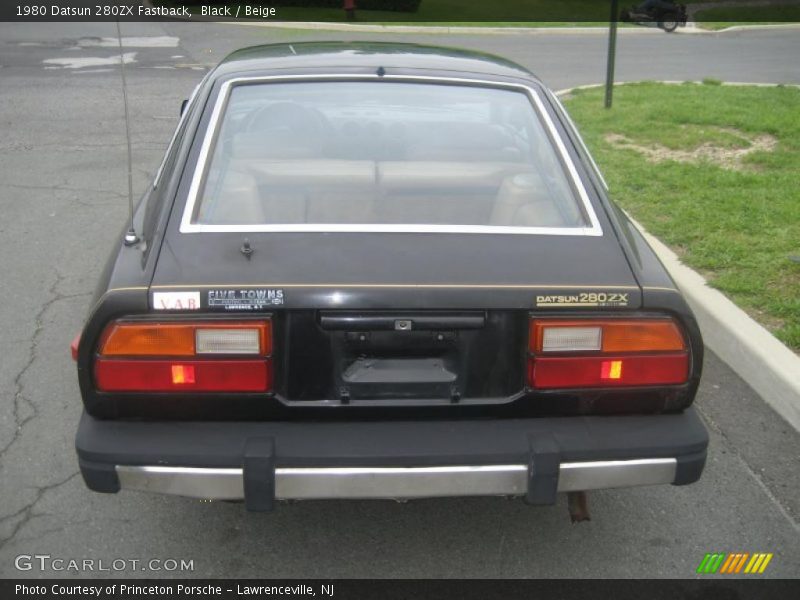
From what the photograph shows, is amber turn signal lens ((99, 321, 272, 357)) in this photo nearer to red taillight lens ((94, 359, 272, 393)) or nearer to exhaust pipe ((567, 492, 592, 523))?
red taillight lens ((94, 359, 272, 393))

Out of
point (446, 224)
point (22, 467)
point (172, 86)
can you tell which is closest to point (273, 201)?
point (446, 224)

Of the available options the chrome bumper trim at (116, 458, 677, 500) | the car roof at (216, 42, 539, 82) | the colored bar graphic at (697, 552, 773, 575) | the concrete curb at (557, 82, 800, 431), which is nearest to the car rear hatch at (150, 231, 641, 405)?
the chrome bumper trim at (116, 458, 677, 500)

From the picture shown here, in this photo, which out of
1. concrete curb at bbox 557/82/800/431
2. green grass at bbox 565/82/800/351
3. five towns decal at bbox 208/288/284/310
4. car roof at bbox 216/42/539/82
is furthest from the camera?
green grass at bbox 565/82/800/351

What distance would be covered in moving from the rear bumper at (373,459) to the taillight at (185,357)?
140 mm

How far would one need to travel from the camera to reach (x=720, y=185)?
6.97 meters

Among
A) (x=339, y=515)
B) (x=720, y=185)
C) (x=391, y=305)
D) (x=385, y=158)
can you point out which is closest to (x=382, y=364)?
(x=391, y=305)

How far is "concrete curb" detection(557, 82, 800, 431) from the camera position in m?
4.02

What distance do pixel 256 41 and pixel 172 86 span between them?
6102 millimetres

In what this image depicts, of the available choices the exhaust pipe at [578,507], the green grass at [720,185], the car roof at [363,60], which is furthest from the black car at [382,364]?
the green grass at [720,185]

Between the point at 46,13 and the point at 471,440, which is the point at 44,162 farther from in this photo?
the point at 46,13

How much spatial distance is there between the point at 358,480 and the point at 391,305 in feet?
1.63

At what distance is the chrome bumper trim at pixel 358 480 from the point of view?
255 cm

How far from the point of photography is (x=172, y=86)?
1277 centimetres

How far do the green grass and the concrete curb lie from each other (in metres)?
0.10
